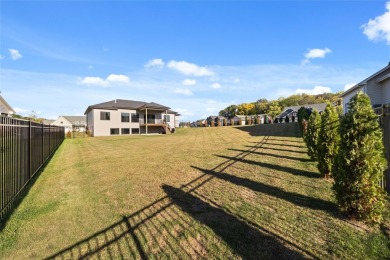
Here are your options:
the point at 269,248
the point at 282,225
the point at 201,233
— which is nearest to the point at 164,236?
the point at 201,233

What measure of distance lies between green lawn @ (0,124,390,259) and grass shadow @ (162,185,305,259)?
0.02m

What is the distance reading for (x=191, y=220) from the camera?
443cm

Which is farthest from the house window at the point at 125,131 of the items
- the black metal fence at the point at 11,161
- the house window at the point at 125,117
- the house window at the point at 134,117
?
the black metal fence at the point at 11,161

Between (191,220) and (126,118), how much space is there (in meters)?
33.6

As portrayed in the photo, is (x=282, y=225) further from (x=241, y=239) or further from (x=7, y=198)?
(x=7, y=198)

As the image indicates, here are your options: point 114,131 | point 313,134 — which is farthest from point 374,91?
point 114,131

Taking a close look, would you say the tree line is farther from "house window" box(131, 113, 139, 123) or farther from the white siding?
the white siding

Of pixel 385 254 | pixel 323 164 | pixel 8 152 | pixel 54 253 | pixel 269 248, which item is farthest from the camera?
pixel 323 164

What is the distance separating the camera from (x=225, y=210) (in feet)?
15.7

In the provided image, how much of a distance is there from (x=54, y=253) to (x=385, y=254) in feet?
15.9

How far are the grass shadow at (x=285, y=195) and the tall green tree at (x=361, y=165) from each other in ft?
1.60

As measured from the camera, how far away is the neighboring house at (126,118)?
3394cm

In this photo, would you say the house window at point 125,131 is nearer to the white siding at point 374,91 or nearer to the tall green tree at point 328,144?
the white siding at point 374,91

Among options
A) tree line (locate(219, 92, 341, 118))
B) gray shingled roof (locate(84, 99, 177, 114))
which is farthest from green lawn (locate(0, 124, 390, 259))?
tree line (locate(219, 92, 341, 118))
